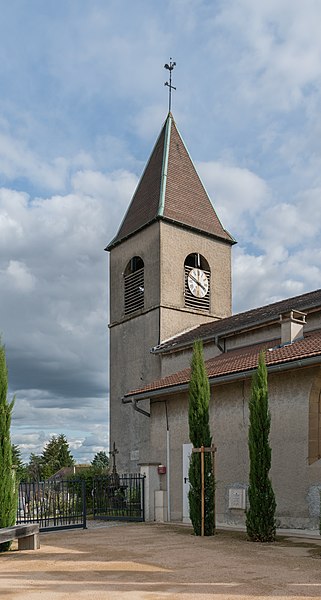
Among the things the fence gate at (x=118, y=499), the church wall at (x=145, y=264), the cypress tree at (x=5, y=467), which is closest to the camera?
the cypress tree at (x=5, y=467)

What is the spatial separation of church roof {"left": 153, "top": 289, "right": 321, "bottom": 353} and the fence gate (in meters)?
5.57

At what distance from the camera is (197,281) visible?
2642 cm

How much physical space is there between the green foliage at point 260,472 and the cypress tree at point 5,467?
15.7 ft

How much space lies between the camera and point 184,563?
31.1 ft

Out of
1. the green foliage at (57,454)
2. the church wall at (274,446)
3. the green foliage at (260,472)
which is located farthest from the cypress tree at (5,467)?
the green foliage at (57,454)

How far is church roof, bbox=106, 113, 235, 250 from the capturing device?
86.9 ft

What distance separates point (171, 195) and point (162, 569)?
65.8ft

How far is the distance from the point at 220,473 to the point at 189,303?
1109cm

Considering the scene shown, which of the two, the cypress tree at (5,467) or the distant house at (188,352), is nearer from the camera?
the cypress tree at (5,467)

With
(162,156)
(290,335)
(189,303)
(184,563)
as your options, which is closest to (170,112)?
(162,156)

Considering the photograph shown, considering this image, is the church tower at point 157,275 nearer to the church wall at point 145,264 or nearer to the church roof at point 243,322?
the church wall at point 145,264

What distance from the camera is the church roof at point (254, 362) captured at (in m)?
13.8

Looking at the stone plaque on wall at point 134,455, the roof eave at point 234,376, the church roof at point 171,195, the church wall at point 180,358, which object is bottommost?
the stone plaque on wall at point 134,455

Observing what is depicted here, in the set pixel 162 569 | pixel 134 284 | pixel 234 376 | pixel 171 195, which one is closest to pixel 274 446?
pixel 234 376
